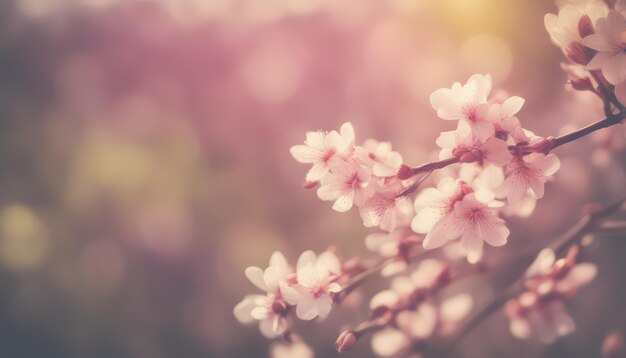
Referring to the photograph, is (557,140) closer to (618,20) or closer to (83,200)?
(618,20)

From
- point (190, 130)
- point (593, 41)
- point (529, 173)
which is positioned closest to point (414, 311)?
point (529, 173)

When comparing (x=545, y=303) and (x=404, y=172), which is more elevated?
(x=404, y=172)

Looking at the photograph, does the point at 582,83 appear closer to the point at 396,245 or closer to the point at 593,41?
the point at 593,41

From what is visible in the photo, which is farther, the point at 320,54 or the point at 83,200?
the point at 320,54

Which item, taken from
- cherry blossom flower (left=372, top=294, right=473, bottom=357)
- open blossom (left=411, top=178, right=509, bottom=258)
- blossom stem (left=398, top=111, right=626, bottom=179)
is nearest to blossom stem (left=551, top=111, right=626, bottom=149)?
blossom stem (left=398, top=111, right=626, bottom=179)

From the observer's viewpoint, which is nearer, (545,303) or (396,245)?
(396,245)

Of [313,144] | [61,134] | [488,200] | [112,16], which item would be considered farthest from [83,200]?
[488,200]

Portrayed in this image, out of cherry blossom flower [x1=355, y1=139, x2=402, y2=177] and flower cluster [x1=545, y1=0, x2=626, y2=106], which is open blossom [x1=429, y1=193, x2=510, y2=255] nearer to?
cherry blossom flower [x1=355, y1=139, x2=402, y2=177]
